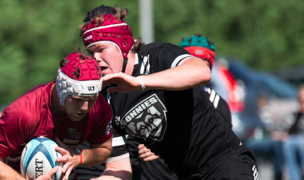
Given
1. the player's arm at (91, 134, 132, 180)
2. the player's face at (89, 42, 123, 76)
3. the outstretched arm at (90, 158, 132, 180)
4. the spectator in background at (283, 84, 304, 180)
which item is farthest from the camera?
the spectator in background at (283, 84, 304, 180)

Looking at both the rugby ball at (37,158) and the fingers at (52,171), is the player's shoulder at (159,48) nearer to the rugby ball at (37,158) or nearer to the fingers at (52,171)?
the rugby ball at (37,158)

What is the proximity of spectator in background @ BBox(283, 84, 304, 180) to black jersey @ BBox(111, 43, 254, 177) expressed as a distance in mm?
7283

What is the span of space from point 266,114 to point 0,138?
11.2m

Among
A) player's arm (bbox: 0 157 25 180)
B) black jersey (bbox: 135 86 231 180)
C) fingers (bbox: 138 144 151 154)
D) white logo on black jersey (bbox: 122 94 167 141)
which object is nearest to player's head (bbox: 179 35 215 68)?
black jersey (bbox: 135 86 231 180)

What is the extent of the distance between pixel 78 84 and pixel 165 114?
0.95 metres

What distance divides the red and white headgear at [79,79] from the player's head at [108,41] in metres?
0.32

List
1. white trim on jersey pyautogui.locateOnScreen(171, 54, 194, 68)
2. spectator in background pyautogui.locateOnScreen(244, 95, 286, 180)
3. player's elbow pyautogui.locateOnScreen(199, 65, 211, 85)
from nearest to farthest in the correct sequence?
player's elbow pyautogui.locateOnScreen(199, 65, 211, 85)
white trim on jersey pyautogui.locateOnScreen(171, 54, 194, 68)
spectator in background pyautogui.locateOnScreen(244, 95, 286, 180)

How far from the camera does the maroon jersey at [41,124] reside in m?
3.91

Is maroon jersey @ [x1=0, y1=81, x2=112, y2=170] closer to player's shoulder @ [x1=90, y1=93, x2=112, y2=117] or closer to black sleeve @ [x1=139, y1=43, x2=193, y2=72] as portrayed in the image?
player's shoulder @ [x1=90, y1=93, x2=112, y2=117]

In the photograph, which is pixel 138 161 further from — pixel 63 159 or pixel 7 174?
pixel 7 174

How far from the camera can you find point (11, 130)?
3902 mm

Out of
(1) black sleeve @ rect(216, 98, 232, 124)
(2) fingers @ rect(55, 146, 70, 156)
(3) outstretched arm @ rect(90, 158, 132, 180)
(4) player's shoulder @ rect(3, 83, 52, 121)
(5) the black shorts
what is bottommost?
(3) outstretched arm @ rect(90, 158, 132, 180)

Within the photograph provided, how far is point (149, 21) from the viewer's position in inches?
789

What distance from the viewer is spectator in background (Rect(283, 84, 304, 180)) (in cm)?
1128
